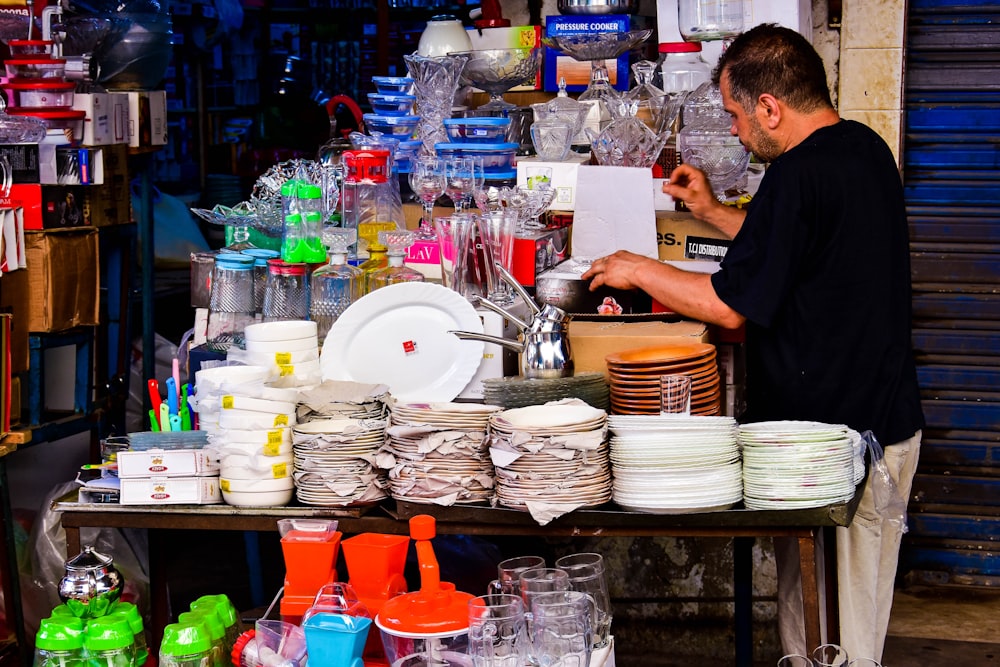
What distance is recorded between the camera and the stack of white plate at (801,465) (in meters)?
2.59

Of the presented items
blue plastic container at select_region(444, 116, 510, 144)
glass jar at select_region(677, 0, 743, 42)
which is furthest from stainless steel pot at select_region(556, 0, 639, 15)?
blue plastic container at select_region(444, 116, 510, 144)

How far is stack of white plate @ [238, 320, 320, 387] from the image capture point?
3.00 meters

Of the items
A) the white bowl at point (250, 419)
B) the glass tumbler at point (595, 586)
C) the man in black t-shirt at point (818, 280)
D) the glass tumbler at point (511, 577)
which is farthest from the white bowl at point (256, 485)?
the man in black t-shirt at point (818, 280)

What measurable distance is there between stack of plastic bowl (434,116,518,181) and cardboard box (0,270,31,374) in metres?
1.44

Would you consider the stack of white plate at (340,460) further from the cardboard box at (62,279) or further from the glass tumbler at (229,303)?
the cardboard box at (62,279)

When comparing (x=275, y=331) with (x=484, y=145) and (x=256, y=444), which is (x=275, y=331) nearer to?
(x=256, y=444)

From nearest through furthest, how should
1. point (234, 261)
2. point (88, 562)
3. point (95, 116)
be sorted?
point (88, 562)
point (234, 261)
point (95, 116)

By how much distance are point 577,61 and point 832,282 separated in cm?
155

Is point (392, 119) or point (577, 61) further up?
point (577, 61)

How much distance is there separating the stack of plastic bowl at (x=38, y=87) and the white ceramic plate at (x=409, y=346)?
5.86ft

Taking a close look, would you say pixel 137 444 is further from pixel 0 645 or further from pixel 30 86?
pixel 30 86

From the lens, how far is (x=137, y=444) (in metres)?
2.89

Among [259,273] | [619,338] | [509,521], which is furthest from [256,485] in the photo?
[619,338]

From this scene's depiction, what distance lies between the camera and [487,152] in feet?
11.9
